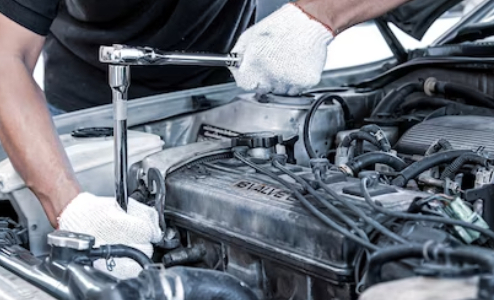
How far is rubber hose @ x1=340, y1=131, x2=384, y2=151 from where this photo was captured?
155 cm

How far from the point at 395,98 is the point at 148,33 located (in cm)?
107

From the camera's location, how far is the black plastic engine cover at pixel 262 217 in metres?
1.09

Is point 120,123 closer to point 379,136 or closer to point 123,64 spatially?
point 123,64

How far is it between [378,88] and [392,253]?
1248 millimetres

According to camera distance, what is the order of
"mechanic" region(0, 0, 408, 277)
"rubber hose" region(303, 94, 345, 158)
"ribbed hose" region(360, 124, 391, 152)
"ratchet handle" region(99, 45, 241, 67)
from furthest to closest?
"rubber hose" region(303, 94, 345, 158)
"ribbed hose" region(360, 124, 391, 152)
"mechanic" region(0, 0, 408, 277)
"ratchet handle" region(99, 45, 241, 67)

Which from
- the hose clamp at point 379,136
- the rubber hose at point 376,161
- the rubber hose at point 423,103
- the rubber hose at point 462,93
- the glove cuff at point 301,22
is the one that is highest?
the glove cuff at point 301,22

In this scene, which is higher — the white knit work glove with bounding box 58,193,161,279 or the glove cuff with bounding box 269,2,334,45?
the glove cuff with bounding box 269,2,334,45

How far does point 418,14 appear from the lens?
2131mm

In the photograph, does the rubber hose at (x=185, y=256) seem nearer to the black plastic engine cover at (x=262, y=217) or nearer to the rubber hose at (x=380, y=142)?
the black plastic engine cover at (x=262, y=217)

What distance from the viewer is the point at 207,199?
4.45 ft

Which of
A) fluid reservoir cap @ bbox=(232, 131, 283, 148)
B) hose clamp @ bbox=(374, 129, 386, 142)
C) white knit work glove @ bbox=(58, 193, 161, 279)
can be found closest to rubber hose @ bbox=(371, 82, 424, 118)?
hose clamp @ bbox=(374, 129, 386, 142)

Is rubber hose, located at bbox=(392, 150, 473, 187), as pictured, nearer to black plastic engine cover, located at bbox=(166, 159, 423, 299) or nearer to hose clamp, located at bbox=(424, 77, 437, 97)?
black plastic engine cover, located at bbox=(166, 159, 423, 299)

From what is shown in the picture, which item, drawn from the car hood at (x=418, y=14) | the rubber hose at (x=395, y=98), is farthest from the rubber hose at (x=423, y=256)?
the car hood at (x=418, y=14)

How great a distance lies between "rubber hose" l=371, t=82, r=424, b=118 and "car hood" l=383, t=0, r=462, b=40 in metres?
0.32
